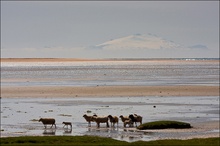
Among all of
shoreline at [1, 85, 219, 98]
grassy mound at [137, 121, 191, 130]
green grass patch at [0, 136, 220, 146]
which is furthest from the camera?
shoreline at [1, 85, 219, 98]

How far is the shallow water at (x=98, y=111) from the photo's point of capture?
3472 cm

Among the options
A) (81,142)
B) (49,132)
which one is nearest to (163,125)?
(49,132)

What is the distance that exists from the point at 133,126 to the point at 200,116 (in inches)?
285

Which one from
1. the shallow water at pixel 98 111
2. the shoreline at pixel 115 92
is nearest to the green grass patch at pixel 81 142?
the shallow water at pixel 98 111

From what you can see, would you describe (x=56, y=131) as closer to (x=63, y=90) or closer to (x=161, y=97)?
(x=161, y=97)

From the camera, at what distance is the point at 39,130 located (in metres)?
35.8

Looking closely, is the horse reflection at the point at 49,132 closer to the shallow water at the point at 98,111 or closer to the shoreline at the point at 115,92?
the shallow water at the point at 98,111

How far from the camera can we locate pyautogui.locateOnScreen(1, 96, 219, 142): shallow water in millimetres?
34719

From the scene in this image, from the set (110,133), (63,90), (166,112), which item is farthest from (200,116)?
(63,90)

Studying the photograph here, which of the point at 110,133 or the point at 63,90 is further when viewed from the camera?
the point at 63,90

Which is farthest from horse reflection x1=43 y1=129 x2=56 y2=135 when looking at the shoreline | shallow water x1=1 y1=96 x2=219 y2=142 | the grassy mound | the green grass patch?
the shoreline

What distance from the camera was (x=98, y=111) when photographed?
46.2 metres

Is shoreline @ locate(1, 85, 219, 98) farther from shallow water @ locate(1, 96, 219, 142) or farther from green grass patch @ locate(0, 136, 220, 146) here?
green grass patch @ locate(0, 136, 220, 146)

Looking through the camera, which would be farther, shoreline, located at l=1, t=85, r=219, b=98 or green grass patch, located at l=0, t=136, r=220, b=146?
shoreline, located at l=1, t=85, r=219, b=98
